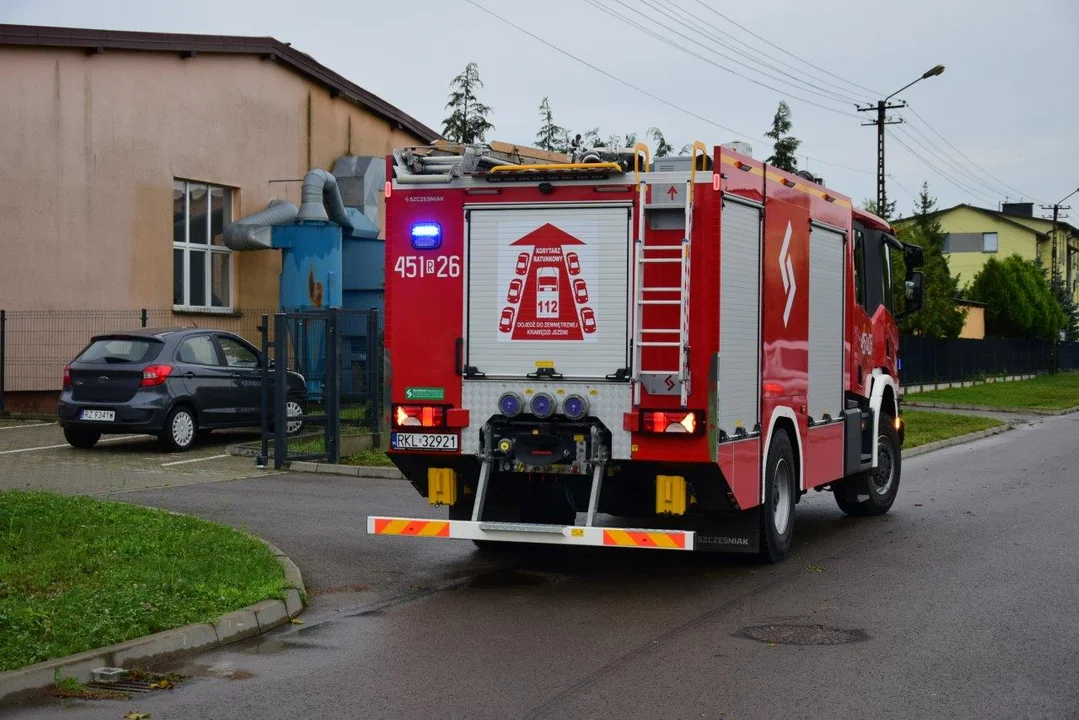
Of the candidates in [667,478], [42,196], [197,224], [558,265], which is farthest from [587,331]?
[197,224]

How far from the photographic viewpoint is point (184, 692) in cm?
655

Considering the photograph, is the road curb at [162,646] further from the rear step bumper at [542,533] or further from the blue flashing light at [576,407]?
the blue flashing light at [576,407]

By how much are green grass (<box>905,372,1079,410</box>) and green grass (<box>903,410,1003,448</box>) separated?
7491 mm

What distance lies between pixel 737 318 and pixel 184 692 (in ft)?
15.0

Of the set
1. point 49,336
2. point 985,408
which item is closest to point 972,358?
point 985,408

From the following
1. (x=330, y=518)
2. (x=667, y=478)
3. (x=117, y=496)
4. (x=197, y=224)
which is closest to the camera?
(x=667, y=478)

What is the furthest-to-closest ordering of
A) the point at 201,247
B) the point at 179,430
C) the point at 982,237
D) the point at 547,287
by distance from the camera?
the point at 982,237 < the point at 201,247 < the point at 179,430 < the point at 547,287

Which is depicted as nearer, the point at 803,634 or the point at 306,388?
the point at 803,634

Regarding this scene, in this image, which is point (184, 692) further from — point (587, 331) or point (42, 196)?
point (42, 196)

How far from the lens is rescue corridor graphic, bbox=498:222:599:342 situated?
9273 mm

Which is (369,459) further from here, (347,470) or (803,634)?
(803,634)

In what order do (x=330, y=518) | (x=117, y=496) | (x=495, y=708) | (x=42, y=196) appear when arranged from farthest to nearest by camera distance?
(x=42, y=196) < (x=117, y=496) < (x=330, y=518) < (x=495, y=708)

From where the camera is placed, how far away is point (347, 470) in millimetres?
16828

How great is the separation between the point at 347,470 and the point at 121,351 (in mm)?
4063
